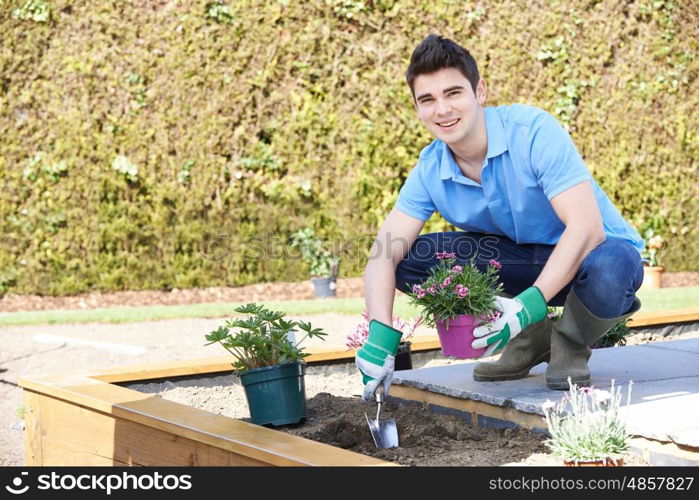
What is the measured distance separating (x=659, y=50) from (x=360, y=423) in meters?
6.30

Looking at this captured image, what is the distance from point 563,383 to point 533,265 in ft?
1.41

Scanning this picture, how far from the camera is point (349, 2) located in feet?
24.4

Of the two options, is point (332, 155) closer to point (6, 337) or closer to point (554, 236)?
point (6, 337)

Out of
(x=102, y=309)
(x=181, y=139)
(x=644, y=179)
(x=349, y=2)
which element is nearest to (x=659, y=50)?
(x=644, y=179)

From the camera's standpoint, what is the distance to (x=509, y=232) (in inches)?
116

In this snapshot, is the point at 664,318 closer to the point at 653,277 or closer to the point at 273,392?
the point at 273,392

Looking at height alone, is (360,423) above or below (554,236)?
below

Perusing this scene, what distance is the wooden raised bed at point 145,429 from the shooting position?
2115 mm

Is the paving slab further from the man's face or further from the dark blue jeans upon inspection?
the man's face

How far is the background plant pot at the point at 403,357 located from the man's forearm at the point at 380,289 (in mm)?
658

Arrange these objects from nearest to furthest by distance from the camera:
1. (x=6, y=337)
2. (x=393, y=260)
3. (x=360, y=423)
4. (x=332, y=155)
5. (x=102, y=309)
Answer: (x=360, y=423), (x=393, y=260), (x=6, y=337), (x=102, y=309), (x=332, y=155)

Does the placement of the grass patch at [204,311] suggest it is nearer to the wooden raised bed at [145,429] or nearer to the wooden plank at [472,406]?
the wooden raised bed at [145,429]

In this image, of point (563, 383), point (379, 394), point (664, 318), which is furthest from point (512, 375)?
point (664, 318)

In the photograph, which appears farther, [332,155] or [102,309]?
[332,155]
